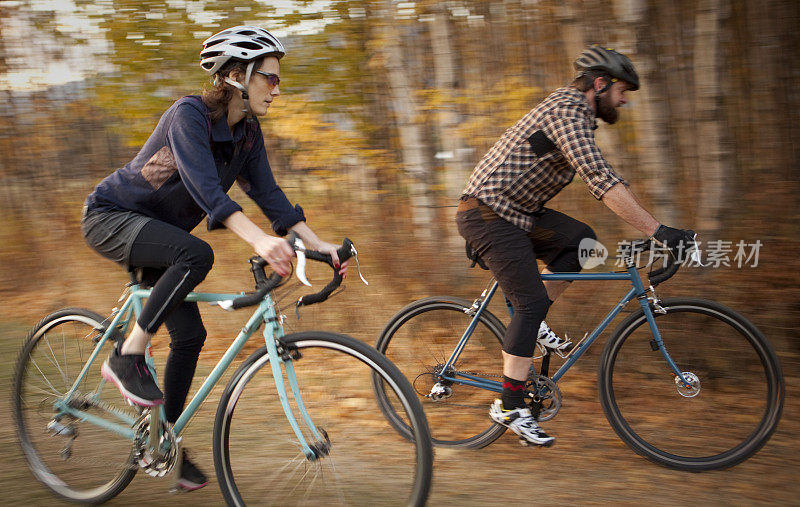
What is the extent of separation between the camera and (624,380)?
12.7 ft

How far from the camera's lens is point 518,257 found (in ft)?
11.9

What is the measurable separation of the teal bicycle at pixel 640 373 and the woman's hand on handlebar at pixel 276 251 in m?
1.17

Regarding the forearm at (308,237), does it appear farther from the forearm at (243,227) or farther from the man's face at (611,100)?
the man's face at (611,100)

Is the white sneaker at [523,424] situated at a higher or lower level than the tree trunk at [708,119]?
lower

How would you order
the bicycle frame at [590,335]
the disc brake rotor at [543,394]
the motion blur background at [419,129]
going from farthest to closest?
the motion blur background at [419,129]
the disc brake rotor at [543,394]
the bicycle frame at [590,335]

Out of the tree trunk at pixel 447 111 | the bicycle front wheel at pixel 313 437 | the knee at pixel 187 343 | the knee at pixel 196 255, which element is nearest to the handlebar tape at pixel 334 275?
the bicycle front wheel at pixel 313 437

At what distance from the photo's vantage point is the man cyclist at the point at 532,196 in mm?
3432

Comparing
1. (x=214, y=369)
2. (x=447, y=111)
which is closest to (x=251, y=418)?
(x=214, y=369)

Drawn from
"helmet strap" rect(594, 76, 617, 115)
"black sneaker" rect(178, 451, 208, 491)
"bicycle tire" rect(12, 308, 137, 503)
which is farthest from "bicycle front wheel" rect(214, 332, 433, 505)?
"helmet strap" rect(594, 76, 617, 115)

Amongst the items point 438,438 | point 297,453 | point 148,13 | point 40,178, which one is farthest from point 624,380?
point 40,178

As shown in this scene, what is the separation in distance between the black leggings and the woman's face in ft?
4.21

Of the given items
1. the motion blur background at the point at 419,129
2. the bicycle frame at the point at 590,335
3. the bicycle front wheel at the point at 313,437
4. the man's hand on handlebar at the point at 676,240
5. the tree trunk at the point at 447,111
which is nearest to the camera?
the bicycle front wheel at the point at 313,437

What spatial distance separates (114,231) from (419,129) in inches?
133

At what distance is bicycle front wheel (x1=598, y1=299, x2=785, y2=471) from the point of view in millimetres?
3578
